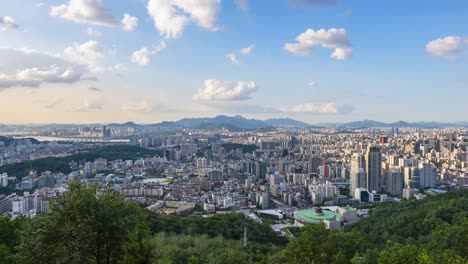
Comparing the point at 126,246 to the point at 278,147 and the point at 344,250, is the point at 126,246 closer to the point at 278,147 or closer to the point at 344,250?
the point at 344,250

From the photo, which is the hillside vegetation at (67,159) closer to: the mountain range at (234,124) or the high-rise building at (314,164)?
Answer: the high-rise building at (314,164)

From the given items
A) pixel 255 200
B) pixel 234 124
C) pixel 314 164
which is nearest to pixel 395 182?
pixel 314 164

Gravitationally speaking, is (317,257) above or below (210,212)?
above

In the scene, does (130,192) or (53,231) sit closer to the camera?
(53,231)

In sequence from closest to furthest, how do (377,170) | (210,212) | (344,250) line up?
(344,250) < (210,212) < (377,170)

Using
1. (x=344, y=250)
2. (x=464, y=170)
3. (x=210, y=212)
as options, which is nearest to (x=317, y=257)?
(x=344, y=250)

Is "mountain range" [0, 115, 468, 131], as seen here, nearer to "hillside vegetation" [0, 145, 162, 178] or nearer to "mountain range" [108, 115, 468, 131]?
Result: "mountain range" [108, 115, 468, 131]
